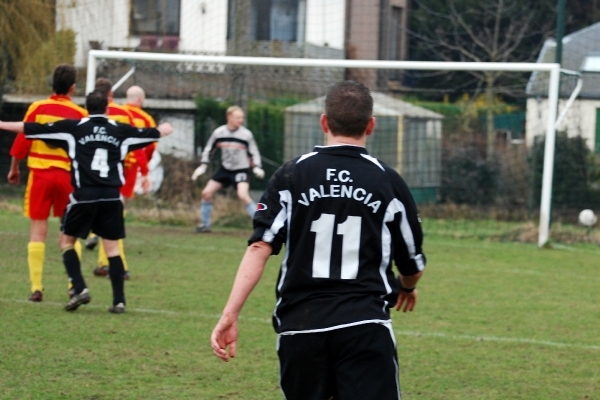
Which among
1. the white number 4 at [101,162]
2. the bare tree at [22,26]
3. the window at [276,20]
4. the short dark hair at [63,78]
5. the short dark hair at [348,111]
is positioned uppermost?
the window at [276,20]

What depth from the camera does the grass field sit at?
546 cm

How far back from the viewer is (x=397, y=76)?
29109 millimetres

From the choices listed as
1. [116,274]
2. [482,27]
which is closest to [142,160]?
[116,274]

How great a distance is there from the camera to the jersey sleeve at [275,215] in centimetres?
332

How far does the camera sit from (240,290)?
328 cm

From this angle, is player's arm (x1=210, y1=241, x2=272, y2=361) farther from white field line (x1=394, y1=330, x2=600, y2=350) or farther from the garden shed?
the garden shed

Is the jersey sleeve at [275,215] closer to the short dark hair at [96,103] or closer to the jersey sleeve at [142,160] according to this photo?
the short dark hair at [96,103]

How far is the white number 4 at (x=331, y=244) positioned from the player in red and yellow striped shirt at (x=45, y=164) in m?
4.81

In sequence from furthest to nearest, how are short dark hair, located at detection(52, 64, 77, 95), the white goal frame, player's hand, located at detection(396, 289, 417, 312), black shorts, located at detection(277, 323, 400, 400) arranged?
1. the white goal frame
2. short dark hair, located at detection(52, 64, 77, 95)
3. player's hand, located at detection(396, 289, 417, 312)
4. black shorts, located at detection(277, 323, 400, 400)

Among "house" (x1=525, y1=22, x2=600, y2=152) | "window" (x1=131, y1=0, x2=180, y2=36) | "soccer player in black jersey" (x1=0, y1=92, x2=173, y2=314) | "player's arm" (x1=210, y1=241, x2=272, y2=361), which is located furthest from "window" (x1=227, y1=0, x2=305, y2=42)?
"player's arm" (x1=210, y1=241, x2=272, y2=361)

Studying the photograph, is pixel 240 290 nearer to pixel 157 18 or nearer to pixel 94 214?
pixel 94 214

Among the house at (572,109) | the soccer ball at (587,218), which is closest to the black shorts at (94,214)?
the house at (572,109)

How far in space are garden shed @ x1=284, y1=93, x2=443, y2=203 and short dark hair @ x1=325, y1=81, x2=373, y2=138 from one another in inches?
508

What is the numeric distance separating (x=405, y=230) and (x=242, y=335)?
3.75 m
